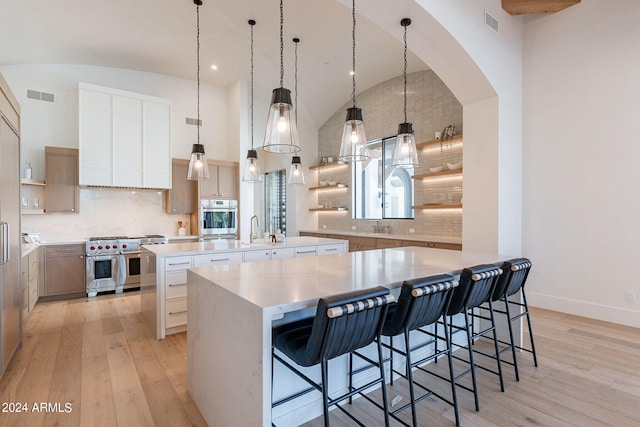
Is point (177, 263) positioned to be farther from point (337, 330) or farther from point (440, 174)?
point (440, 174)

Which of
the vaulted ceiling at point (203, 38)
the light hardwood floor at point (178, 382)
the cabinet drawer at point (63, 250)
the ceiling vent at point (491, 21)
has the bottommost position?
the light hardwood floor at point (178, 382)

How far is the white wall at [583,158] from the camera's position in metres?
3.65

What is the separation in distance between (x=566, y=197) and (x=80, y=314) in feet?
21.0

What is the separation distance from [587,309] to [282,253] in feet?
12.5

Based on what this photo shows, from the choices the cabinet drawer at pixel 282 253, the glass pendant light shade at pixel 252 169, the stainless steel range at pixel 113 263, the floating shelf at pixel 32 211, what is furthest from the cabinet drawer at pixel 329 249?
the floating shelf at pixel 32 211

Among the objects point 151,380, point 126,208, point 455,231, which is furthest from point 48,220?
point 455,231

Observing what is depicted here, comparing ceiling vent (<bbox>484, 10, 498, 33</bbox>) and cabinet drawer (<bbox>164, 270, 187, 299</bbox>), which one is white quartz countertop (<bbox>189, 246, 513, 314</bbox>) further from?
ceiling vent (<bbox>484, 10, 498, 33</bbox>)

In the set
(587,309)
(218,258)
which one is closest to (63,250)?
(218,258)

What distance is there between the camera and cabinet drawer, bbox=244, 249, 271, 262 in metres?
3.71

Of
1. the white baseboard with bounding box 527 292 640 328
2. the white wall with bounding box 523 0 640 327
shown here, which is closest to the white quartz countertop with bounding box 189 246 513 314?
the white wall with bounding box 523 0 640 327

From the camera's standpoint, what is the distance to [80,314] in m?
4.14

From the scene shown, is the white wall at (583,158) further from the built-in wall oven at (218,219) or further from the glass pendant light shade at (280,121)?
the built-in wall oven at (218,219)

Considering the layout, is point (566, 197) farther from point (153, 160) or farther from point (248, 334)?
point (153, 160)

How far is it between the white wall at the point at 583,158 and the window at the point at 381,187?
6.81 ft
